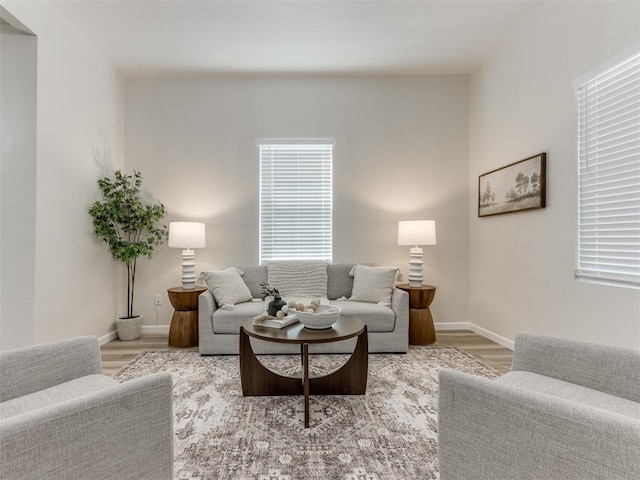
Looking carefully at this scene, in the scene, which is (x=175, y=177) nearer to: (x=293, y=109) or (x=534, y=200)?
(x=293, y=109)

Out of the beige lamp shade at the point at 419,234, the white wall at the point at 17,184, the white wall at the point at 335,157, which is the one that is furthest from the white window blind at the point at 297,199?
the white wall at the point at 17,184

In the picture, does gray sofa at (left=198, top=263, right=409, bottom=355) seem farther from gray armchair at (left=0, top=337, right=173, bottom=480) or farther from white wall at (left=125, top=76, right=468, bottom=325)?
gray armchair at (left=0, top=337, right=173, bottom=480)

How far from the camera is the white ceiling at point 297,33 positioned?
2.73m

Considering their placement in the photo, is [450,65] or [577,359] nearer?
[577,359]

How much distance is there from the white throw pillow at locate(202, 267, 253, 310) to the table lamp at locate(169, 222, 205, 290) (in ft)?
1.14

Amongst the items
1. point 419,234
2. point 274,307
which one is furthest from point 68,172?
point 419,234

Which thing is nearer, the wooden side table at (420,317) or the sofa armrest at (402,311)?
the sofa armrest at (402,311)

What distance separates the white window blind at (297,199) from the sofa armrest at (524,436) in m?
3.00

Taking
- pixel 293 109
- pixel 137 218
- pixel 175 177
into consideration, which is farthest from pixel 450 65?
pixel 137 218

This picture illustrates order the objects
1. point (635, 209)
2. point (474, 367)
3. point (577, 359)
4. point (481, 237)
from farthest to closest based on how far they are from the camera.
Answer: point (481, 237), point (474, 367), point (635, 209), point (577, 359)

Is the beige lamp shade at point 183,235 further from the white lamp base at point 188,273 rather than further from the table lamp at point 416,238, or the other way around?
the table lamp at point 416,238

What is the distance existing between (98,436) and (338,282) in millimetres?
2799

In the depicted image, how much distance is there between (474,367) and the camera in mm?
2770

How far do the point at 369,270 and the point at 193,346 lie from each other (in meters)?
2.05
